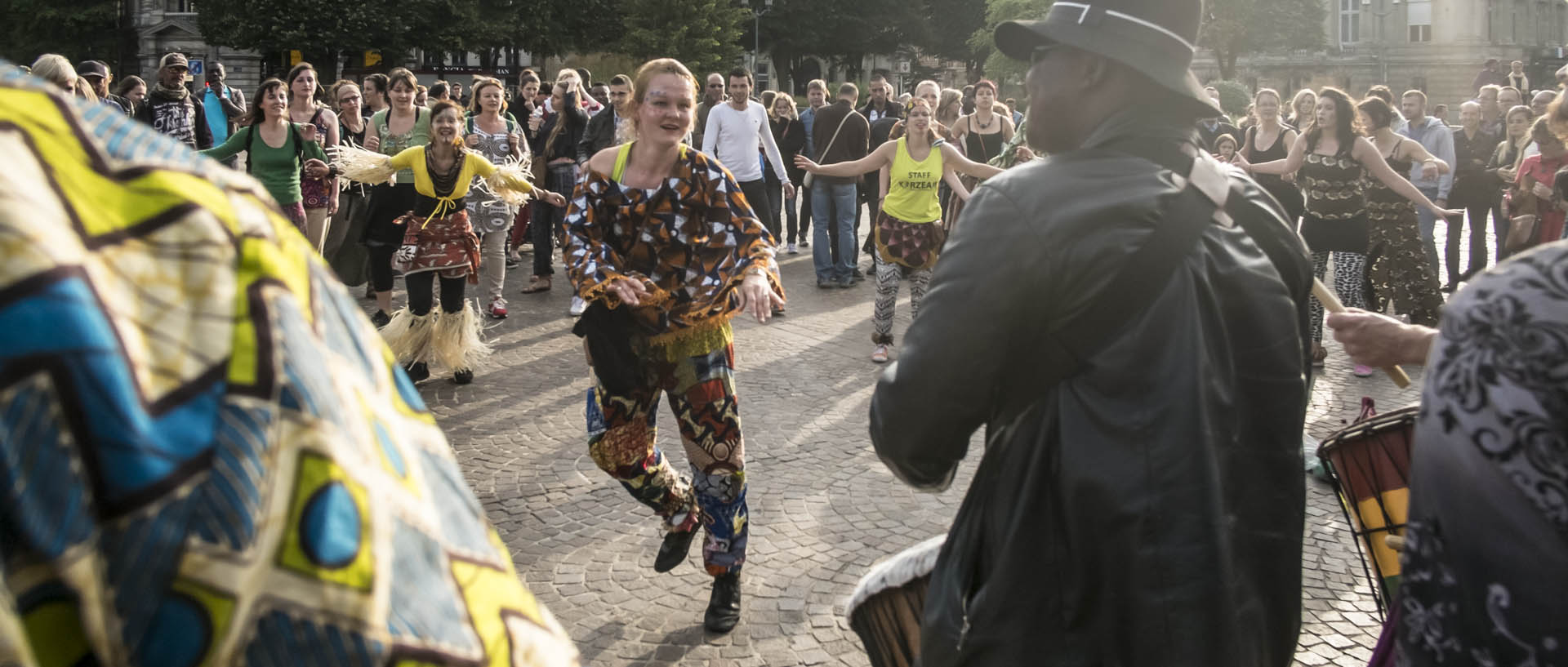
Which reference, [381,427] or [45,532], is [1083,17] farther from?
[45,532]

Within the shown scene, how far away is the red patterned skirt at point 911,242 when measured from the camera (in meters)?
9.30

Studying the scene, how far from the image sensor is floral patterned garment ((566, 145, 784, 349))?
4.27 meters

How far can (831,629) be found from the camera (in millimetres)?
4320

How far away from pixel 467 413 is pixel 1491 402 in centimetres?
659

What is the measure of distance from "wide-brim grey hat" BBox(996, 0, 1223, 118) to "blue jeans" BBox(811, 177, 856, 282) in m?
10.1

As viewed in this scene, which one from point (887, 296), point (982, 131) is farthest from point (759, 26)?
point (887, 296)

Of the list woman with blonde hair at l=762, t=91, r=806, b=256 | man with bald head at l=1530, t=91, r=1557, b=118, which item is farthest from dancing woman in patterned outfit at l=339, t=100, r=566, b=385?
man with bald head at l=1530, t=91, r=1557, b=118

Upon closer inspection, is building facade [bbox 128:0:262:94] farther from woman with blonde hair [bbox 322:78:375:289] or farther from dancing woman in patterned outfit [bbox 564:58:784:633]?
dancing woman in patterned outfit [bbox 564:58:784:633]

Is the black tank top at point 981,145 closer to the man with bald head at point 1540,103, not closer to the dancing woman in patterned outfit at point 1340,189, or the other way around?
the dancing woman in patterned outfit at point 1340,189

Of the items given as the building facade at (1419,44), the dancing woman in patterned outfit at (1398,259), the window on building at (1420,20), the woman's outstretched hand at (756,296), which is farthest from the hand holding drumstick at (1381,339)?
the window on building at (1420,20)

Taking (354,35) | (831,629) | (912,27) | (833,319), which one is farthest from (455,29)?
(831,629)

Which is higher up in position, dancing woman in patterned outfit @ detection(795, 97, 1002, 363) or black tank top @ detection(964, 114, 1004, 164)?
black tank top @ detection(964, 114, 1004, 164)

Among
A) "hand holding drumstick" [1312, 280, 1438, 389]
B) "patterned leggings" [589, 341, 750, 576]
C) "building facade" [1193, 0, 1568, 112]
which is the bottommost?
"patterned leggings" [589, 341, 750, 576]

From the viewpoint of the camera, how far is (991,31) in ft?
213
